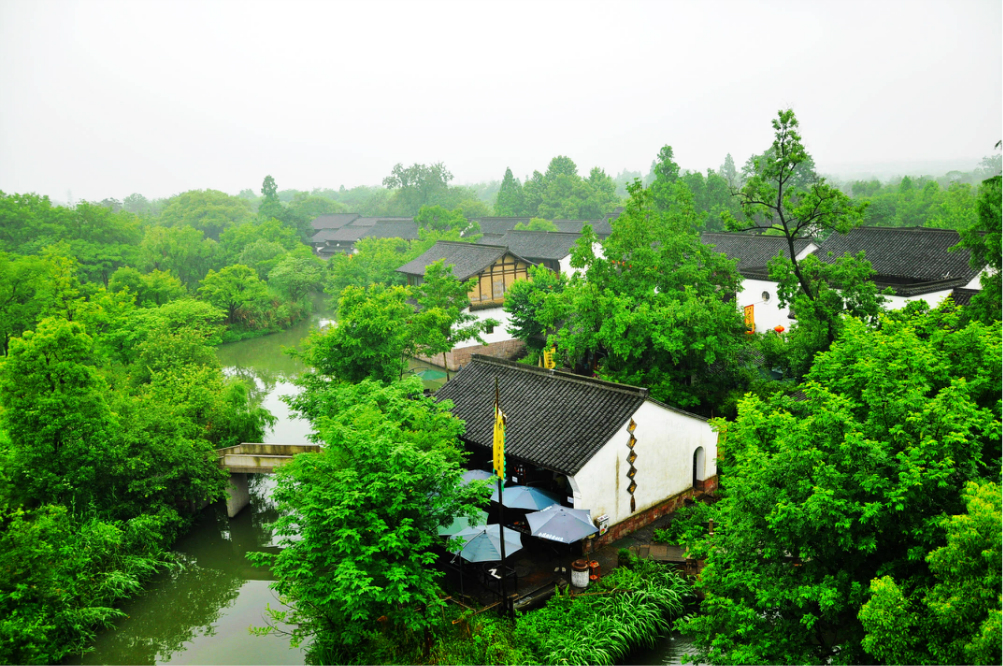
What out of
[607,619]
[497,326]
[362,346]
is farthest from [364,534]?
[497,326]

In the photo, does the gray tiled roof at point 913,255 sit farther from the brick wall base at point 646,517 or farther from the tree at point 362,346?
the tree at point 362,346

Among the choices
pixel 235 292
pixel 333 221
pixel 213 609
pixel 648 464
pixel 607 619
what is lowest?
pixel 213 609

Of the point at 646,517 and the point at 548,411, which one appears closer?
the point at 646,517

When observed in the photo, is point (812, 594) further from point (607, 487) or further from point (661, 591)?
point (607, 487)

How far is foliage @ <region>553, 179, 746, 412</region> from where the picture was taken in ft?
59.2

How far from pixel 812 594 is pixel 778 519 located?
0.90 m

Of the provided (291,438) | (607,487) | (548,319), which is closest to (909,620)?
(607,487)

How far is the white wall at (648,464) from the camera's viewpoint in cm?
1422

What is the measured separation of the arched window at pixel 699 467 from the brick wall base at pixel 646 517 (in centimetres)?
10

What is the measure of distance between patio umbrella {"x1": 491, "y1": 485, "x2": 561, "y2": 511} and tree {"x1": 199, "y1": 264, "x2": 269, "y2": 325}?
95.2 ft

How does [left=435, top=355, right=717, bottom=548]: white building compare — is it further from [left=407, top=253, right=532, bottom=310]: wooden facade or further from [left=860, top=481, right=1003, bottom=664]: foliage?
[left=407, top=253, right=532, bottom=310]: wooden facade

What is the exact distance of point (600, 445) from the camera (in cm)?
1412

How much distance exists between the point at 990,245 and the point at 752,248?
23.2 meters

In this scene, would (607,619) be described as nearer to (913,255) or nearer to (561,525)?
(561,525)
